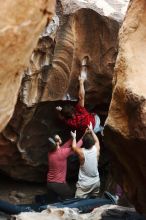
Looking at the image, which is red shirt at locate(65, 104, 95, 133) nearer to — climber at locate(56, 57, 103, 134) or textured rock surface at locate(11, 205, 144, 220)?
climber at locate(56, 57, 103, 134)

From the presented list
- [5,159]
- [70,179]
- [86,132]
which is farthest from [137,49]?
[70,179]

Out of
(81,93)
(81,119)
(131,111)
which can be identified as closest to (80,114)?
(81,119)

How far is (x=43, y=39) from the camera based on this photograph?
270 inches

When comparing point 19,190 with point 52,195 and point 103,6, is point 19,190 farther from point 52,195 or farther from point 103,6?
point 103,6

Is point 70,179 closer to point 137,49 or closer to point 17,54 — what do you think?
point 137,49

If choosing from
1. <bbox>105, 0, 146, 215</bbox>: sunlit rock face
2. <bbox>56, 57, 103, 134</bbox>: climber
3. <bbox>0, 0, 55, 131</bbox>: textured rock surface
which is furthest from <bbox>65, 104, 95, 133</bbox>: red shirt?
<bbox>0, 0, 55, 131</bbox>: textured rock surface

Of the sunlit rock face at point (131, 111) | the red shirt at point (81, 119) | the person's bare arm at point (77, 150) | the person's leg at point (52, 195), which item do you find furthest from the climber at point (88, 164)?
the sunlit rock face at point (131, 111)

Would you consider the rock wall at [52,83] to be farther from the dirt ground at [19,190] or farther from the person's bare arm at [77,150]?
the person's bare arm at [77,150]

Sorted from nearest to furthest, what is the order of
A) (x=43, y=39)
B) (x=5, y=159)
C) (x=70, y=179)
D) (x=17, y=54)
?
(x=17, y=54) → (x=43, y=39) → (x=5, y=159) → (x=70, y=179)

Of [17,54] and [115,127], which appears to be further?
[115,127]

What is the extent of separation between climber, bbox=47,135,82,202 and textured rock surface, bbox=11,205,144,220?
5.21 feet

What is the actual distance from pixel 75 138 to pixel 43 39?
136cm

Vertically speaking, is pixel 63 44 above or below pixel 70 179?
above

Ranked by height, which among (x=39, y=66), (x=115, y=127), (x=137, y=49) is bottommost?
(x=115, y=127)
